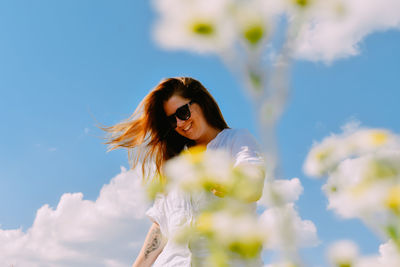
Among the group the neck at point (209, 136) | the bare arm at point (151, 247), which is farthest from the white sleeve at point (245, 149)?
the bare arm at point (151, 247)

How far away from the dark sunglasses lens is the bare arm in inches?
30.8

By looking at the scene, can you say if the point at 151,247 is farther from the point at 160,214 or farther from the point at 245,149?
the point at 245,149

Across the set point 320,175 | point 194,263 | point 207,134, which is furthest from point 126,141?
point 320,175

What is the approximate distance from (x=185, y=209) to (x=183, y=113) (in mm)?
722

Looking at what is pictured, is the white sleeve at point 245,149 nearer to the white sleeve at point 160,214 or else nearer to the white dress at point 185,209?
the white dress at point 185,209

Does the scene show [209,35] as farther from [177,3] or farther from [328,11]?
[328,11]

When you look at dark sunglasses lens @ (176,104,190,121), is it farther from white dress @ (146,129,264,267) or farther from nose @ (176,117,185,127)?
white dress @ (146,129,264,267)

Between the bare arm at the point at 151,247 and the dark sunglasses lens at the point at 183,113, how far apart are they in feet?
2.57

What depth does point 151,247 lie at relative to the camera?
2.87 meters

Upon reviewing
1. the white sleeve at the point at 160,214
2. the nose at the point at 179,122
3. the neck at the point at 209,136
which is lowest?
the white sleeve at the point at 160,214

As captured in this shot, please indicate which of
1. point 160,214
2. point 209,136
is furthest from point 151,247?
point 209,136

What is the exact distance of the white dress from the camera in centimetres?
220

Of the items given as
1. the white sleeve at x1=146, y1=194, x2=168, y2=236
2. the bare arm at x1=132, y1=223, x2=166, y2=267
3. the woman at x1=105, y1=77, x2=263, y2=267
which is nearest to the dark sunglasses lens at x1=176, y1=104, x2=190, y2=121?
the woman at x1=105, y1=77, x2=263, y2=267

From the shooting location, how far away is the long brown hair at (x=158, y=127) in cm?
308
